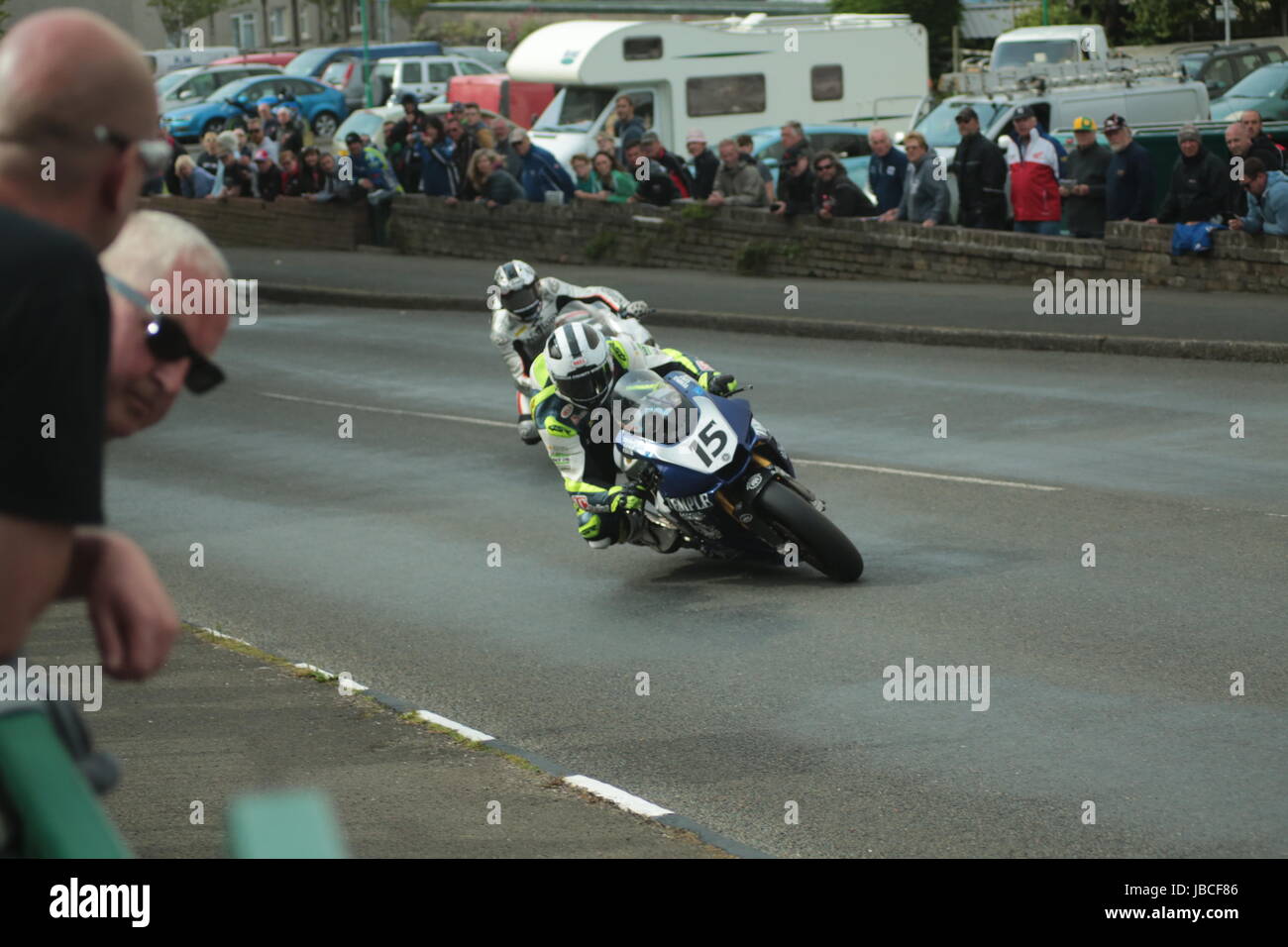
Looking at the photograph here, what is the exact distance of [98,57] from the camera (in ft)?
8.23

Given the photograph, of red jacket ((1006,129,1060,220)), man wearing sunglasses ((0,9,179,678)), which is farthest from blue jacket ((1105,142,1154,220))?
man wearing sunglasses ((0,9,179,678))

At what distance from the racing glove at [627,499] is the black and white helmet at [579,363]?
0.56 meters

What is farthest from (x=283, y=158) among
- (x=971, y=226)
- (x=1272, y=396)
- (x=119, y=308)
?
(x=119, y=308)

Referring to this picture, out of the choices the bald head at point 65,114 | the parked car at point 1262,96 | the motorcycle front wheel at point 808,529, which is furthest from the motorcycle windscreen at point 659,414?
the parked car at point 1262,96

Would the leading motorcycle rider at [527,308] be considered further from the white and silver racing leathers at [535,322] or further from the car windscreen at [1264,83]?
the car windscreen at [1264,83]

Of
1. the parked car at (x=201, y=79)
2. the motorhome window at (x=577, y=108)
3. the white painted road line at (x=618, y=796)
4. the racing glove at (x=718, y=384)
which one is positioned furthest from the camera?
the parked car at (x=201, y=79)

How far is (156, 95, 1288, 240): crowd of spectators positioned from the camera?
2030 cm

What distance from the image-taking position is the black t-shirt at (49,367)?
7.41ft

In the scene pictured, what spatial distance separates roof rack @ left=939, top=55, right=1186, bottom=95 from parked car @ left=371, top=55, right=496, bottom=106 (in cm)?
2292

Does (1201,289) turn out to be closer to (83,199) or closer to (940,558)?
(940,558)

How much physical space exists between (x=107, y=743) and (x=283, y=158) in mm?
26477

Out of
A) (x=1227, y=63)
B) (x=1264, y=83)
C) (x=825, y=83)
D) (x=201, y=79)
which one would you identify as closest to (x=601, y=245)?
(x=825, y=83)

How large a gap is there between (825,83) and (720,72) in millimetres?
2287

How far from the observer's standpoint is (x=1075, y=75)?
26938 mm
